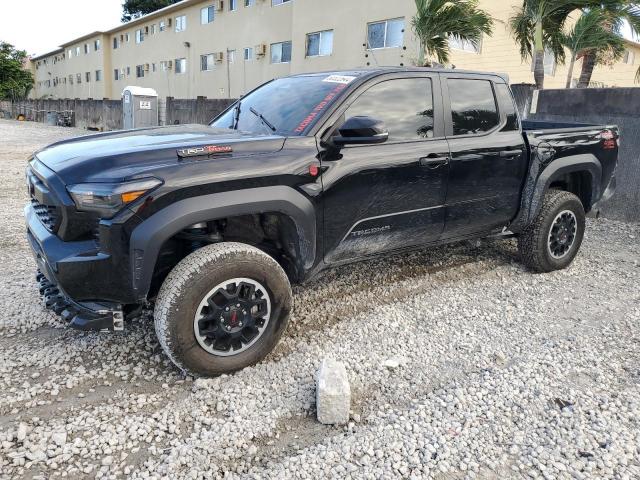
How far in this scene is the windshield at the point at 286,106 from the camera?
3.38m

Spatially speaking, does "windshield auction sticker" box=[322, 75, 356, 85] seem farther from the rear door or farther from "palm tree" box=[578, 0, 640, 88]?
"palm tree" box=[578, 0, 640, 88]

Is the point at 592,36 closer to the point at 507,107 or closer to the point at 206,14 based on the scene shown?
the point at 507,107

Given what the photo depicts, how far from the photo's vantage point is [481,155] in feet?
13.1

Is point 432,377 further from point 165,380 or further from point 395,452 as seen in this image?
point 165,380

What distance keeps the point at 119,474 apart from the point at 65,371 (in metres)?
1.05

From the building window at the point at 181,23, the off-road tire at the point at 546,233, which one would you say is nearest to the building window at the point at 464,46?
the off-road tire at the point at 546,233

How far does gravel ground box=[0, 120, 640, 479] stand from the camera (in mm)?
2322

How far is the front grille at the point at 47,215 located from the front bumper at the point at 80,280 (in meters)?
0.05

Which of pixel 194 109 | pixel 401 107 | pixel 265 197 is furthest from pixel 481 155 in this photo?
pixel 194 109

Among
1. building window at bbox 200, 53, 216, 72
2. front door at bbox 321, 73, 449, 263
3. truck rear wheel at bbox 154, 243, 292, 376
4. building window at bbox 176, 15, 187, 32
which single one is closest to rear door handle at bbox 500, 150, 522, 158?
front door at bbox 321, 73, 449, 263

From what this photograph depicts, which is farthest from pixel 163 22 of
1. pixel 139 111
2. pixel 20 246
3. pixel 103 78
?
pixel 20 246

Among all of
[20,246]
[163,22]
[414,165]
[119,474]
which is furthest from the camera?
[163,22]

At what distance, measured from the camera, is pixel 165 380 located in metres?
2.96

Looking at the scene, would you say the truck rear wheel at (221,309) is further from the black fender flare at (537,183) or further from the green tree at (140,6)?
the green tree at (140,6)
